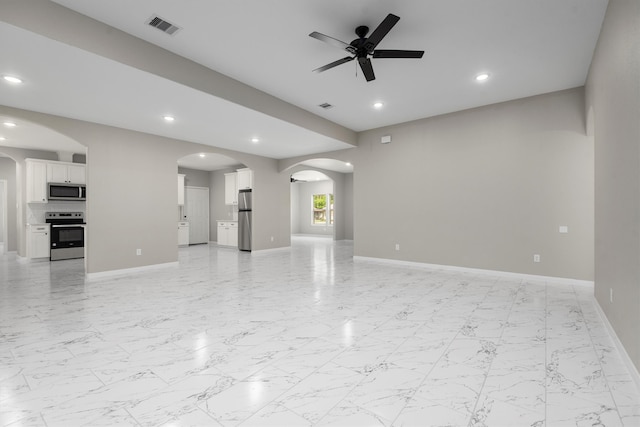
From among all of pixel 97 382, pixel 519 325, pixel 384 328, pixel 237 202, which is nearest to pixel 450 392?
pixel 384 328

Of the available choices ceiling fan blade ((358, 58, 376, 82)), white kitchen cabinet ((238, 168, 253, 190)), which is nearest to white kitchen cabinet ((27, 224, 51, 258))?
white kitchen cabinet ((238, 168, 253, 190))

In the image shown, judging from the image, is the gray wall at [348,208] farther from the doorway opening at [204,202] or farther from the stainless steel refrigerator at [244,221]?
the stainless steel refrigerator at [244,221]

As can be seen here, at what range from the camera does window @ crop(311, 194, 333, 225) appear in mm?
13742

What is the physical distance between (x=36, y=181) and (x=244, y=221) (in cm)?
498

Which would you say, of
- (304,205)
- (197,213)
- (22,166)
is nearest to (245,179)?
(197,213)

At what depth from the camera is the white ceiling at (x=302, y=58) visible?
9.32ft

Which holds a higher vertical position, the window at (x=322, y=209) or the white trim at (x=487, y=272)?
the window at (x=322, y=209)

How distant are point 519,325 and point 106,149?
6.71 meters

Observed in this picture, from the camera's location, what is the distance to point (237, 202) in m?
9.45

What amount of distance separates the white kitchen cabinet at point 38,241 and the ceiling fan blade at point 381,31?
8.62 meters

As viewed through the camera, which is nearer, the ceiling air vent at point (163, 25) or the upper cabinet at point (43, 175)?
the ceiling air vent at point (163, 25)

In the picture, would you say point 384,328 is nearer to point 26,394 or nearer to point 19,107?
point 26,394

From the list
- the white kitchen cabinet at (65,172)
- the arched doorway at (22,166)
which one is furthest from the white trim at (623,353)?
the white kitchen cabinet at (65,172)

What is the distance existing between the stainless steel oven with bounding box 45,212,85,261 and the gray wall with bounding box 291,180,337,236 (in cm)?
829
